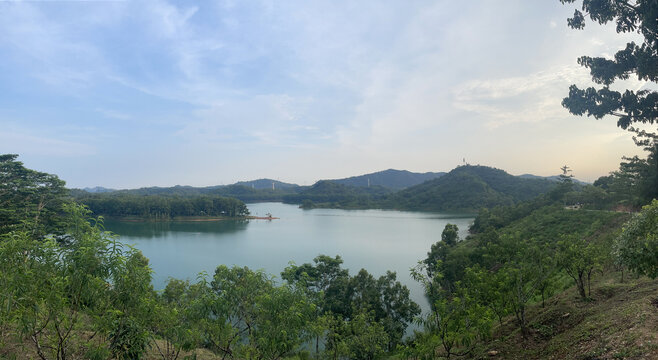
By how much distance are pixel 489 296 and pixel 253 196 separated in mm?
158005

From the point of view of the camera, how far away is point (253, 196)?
159500 mm

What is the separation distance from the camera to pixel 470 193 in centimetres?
9688

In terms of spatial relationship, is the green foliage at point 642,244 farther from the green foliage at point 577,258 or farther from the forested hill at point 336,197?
the forested hill at point 336,197

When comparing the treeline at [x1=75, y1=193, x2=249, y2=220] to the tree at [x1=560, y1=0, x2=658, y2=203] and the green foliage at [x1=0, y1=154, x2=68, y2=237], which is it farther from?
the tree at [x1=560, y1=0, x2=658, y2=203]

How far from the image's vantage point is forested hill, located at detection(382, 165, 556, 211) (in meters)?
88.7

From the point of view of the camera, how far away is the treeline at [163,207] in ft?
229

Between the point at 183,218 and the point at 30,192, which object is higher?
the point at 30,192

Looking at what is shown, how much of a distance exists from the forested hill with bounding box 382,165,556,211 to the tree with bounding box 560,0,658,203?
72962mm

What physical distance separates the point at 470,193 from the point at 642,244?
328ft

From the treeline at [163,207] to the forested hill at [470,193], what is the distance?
197ft

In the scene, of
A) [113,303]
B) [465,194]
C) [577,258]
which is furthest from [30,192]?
[465,194]

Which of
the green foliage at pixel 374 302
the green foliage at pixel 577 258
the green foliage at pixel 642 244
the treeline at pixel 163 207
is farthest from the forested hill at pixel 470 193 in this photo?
the green foliage at pixel 642 244

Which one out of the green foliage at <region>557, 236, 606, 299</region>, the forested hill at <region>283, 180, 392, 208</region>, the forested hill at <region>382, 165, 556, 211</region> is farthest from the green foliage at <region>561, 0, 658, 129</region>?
the forested hill at <region>283, 180, 392, 208</region>

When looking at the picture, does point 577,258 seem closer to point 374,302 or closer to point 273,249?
point 374,302
